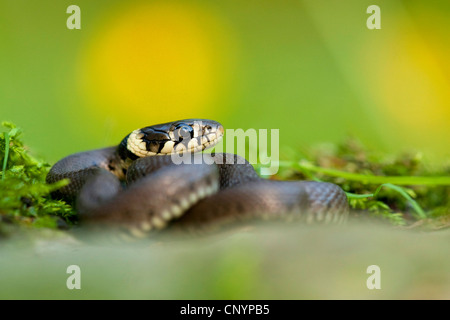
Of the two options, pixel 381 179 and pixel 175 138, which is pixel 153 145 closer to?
pixel 175 138

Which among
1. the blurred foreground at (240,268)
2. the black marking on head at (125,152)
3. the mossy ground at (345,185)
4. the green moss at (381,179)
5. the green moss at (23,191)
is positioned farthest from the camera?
the black marking on head at (125,152)

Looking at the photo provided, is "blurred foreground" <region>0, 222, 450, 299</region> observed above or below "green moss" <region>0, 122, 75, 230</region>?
below

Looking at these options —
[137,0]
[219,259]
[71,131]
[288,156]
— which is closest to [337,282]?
[219,259]

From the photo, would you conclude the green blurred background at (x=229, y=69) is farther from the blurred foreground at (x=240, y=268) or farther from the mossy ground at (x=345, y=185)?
the blurred foreground at (x=240, y=268)

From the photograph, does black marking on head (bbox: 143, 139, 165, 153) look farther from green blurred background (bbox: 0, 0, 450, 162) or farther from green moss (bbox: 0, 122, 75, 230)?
green blurred background (bbox: 0, 0, 450, 162)

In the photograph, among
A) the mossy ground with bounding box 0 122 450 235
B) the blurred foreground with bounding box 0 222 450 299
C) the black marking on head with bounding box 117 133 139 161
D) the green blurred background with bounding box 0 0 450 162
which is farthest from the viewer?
the green blurred background with bounding box 0 0 450 162

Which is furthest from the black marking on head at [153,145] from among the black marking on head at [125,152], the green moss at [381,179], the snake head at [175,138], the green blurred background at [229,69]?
the green blurred background at [229,69]

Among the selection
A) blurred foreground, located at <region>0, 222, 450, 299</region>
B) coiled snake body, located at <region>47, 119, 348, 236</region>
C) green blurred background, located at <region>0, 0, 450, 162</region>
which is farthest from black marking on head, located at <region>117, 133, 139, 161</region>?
green blurred background, located at <region>0, 0, 450, 162</region>
